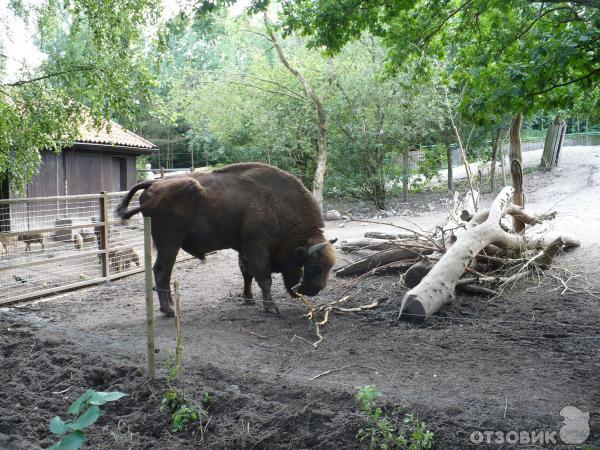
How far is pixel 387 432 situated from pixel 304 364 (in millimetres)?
2142

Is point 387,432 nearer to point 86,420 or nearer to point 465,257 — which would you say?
point 86,420

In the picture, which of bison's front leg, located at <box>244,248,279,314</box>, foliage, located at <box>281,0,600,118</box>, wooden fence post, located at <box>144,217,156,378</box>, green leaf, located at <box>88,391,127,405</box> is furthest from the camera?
bison's front leg, located at <box>244,248,279,314</box>

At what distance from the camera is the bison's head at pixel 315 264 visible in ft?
24.9

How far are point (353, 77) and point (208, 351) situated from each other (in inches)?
591

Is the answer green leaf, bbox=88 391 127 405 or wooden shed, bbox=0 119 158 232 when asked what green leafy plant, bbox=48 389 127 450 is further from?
wooden shed, bbox=0 119 158 232

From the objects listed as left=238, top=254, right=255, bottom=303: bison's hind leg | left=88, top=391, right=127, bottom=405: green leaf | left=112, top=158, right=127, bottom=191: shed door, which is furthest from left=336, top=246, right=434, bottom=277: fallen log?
left=112, top=158, right=127, bottom=191: shed door

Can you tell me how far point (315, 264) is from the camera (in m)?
7.63

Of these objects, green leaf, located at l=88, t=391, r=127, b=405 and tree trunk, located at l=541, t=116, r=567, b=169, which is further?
tree trunk, located at l=541, t=116, r=567, b=169

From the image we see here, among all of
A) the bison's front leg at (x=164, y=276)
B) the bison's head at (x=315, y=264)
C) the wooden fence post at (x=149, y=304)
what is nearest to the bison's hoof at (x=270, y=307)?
the bison's head at (x=315, y=264)

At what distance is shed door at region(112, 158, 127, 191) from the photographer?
22.5m

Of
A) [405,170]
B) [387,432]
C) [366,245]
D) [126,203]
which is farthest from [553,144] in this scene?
[387,432]

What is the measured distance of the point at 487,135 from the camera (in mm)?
21344

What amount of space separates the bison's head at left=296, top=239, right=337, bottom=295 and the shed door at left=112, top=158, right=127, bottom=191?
16581mm

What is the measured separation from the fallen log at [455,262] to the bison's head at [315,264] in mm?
1261
